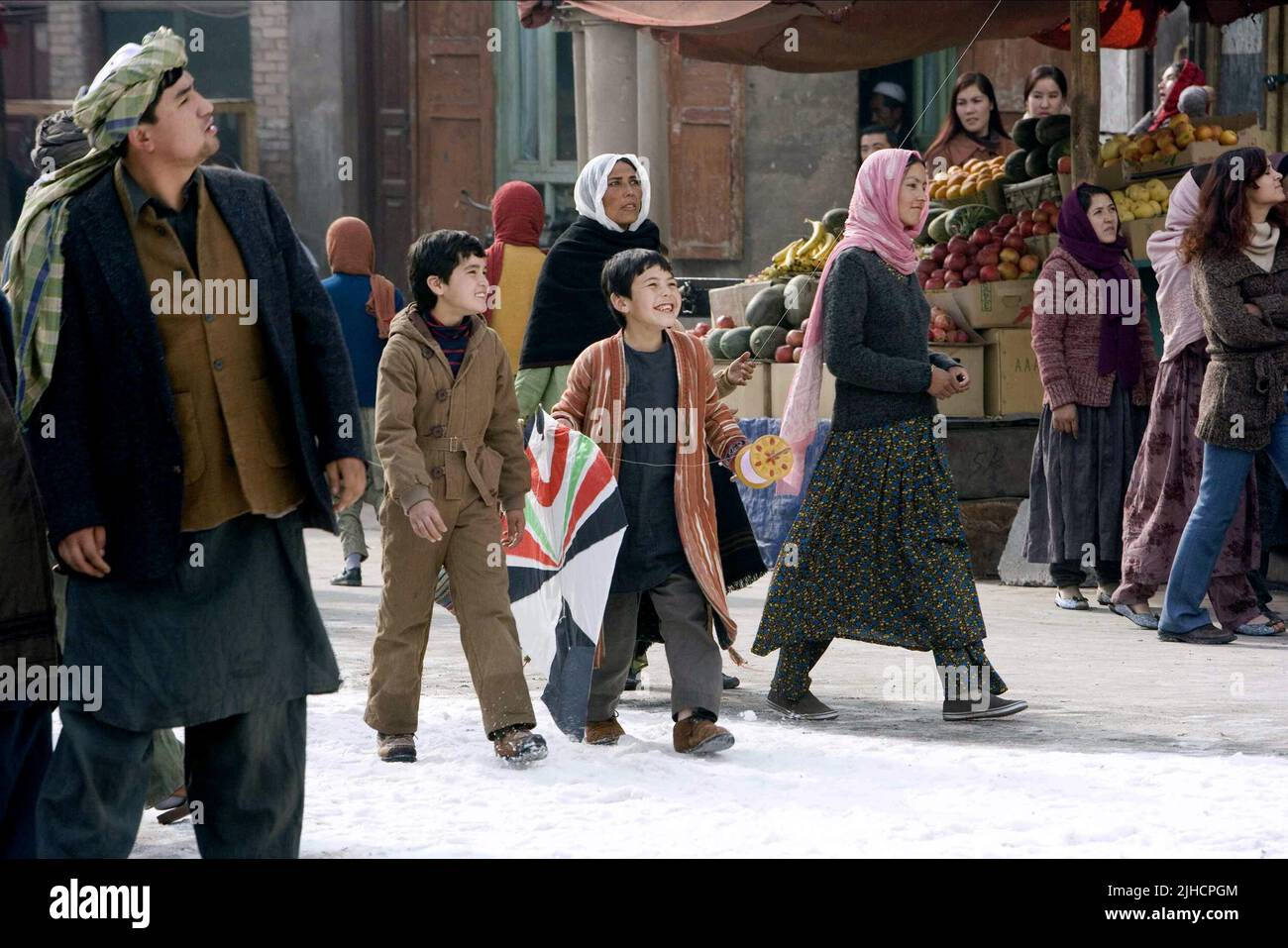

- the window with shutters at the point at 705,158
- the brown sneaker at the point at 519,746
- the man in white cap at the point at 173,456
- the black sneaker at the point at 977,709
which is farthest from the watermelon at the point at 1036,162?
the man in white cap at the point at 173,456

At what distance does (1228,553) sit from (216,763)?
214 inches

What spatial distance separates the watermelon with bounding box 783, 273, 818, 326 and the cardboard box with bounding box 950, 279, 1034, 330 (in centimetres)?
103

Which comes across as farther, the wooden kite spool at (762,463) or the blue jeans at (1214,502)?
the blue jeans at (1214,502)

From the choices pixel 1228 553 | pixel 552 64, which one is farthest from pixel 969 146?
pixel 552 64

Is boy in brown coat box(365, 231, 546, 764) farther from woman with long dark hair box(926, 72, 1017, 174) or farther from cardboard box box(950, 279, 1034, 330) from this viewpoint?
woman with long dark hair box(926, 72, 1017, 174)

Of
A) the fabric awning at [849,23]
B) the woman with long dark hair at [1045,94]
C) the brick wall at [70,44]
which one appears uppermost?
the brick wall at [70,44]

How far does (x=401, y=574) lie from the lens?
5715 mm

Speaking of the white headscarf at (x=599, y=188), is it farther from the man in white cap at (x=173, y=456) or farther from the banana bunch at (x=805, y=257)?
the banana bunch at (x=805, y=257)

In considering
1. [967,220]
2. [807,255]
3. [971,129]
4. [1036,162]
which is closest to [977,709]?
[967,220]

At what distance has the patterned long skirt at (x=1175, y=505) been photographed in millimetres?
8219

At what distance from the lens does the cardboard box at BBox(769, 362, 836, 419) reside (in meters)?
10.7

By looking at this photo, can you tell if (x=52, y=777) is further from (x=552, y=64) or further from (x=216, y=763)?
(x=552, y=64)

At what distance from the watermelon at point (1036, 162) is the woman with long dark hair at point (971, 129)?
1.50 m

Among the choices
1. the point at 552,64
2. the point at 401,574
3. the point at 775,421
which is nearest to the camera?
the point at 401,574
